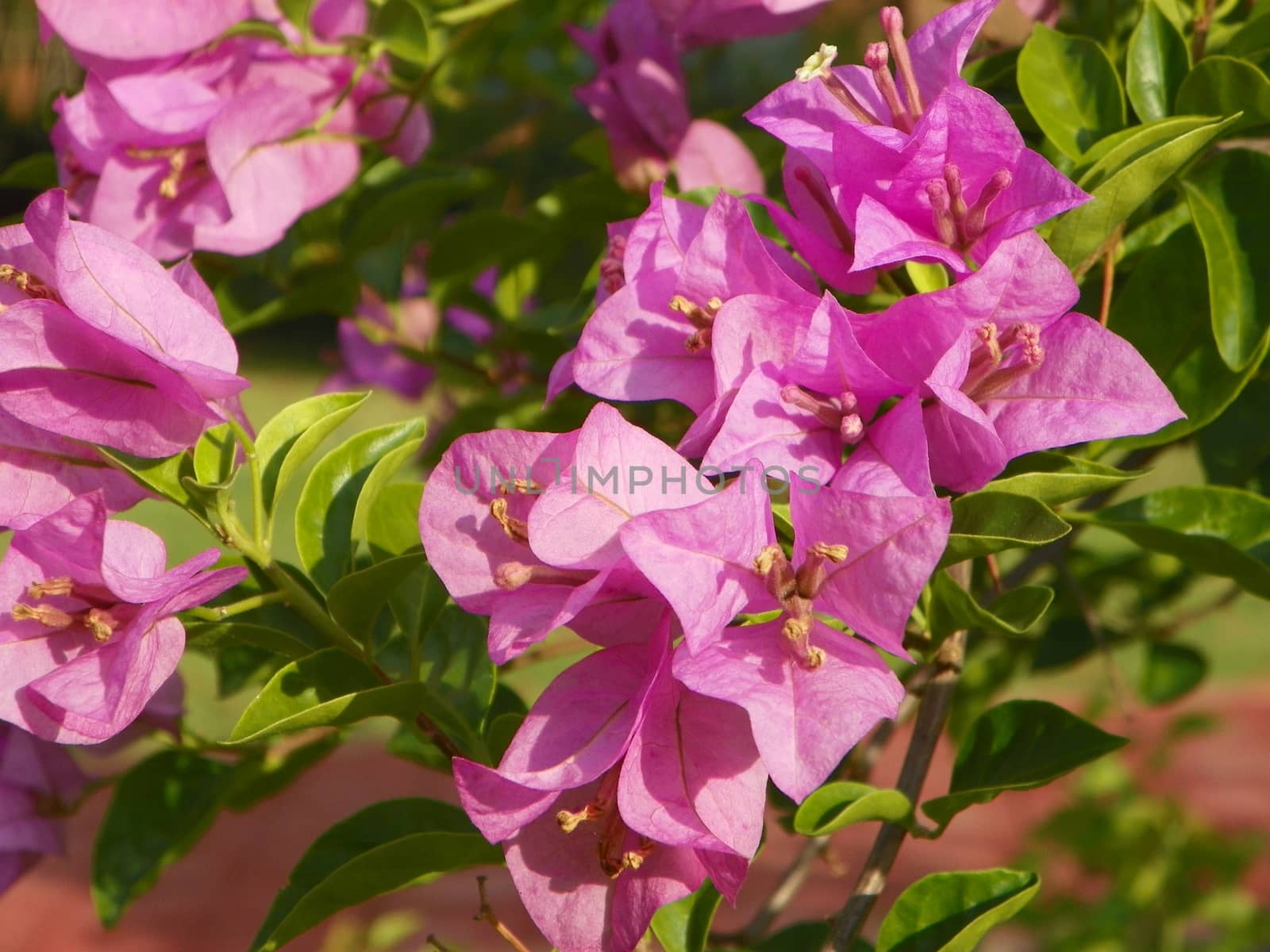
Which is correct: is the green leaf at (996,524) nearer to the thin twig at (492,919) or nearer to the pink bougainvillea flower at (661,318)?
the pink bougainvillea flower at (661,318)

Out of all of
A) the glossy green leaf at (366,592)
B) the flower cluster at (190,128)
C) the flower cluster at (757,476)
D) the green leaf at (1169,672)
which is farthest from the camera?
the green leaf at (1169,672)

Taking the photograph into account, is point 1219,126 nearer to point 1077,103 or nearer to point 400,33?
point 1077,103

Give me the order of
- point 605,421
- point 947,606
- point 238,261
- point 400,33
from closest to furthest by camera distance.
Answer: point 605,421 → point 947,606 → point 400,33 → point 238,261

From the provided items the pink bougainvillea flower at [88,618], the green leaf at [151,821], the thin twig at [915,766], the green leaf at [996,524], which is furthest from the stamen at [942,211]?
the green leaf at [151,821]

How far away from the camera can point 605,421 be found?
0.47 meters

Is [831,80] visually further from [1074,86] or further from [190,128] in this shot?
[190,128]

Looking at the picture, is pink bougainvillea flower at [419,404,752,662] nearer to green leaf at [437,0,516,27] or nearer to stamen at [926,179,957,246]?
stamen at [926,179,957,246]

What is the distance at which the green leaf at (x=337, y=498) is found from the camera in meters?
0.64

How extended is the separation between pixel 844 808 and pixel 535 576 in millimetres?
188

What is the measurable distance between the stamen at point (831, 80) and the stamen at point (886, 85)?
0.01 meters

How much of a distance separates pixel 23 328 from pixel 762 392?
29 centimetres

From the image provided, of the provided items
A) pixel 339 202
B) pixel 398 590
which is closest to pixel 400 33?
pixel 339 202

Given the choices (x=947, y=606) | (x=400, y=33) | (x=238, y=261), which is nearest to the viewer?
(x=947, y=606)

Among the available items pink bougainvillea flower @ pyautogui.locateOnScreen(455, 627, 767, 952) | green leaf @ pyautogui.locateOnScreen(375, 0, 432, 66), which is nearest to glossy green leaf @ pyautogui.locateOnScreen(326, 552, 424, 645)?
pink bougainvillea flower @ pyautogui.locateOnScreen(455, 627, 767, 952)
